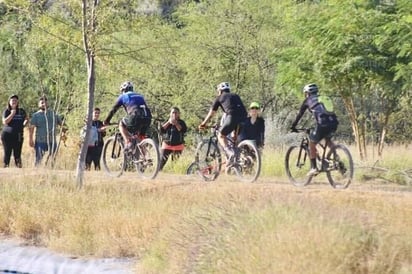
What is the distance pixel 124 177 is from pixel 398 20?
674 centimetres

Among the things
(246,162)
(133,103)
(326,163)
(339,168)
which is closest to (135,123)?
(133,103)

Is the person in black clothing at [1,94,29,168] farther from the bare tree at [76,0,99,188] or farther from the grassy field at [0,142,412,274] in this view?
the bare tree at [76,0,99,188]

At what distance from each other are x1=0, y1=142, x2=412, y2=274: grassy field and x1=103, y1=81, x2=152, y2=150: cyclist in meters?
0.82

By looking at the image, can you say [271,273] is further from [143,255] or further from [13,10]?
[13,10]

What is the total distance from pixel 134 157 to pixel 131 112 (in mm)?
903

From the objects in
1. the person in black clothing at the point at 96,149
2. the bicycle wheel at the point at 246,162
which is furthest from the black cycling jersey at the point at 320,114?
the person in black clothing at the point at 96,149

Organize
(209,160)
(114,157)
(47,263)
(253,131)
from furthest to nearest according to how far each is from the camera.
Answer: (253,131) < (114,157) < (209,160) < (47,263)

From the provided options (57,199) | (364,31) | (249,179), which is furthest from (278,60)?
(57,199)

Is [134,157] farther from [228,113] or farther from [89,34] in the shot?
[89,34]

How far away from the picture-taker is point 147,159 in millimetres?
16219

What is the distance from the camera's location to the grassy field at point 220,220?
9195mm

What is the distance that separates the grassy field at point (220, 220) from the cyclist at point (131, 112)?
824 millimetres

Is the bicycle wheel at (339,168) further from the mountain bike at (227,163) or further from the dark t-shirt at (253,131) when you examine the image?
the dark t-shirt at (253,131)

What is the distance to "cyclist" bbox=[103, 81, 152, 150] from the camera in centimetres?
1595
